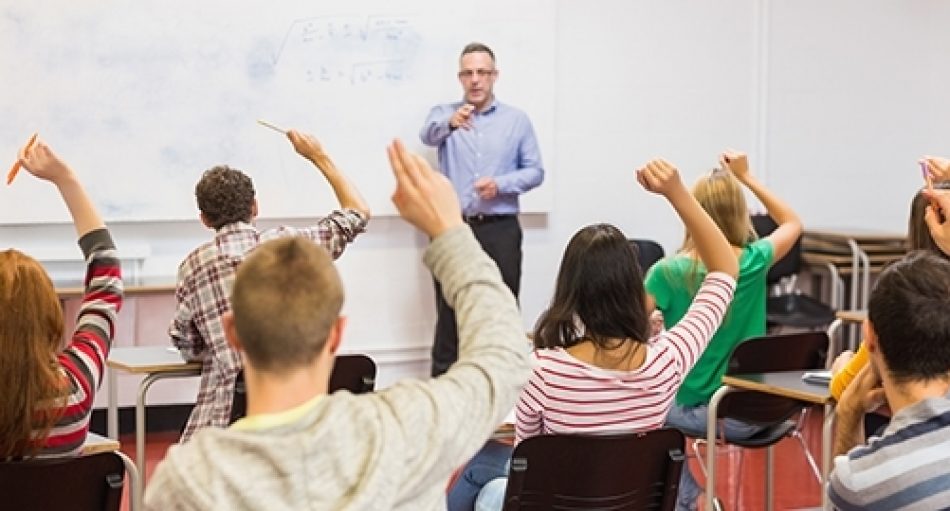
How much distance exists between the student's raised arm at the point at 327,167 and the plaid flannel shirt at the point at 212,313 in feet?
0.73

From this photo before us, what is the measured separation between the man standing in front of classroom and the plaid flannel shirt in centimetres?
257

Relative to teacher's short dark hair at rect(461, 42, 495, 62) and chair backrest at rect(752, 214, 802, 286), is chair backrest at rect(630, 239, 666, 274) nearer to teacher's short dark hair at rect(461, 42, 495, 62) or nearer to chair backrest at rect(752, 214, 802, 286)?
chair backrest at rect(752, 214, 802, 286)

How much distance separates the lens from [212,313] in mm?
4027

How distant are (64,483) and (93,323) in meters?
0.32

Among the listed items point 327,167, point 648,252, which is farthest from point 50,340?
point 648,252

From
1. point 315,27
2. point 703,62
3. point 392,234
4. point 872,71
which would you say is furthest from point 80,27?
point 872,71

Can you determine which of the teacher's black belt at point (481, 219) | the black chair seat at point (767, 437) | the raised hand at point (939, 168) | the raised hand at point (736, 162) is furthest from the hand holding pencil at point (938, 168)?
the teacher's black belt at point (481, 219)

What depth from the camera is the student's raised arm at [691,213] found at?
270 cm

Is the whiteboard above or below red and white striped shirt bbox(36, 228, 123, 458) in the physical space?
above

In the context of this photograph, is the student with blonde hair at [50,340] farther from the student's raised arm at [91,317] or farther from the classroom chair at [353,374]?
the classroom chair at [353,374]

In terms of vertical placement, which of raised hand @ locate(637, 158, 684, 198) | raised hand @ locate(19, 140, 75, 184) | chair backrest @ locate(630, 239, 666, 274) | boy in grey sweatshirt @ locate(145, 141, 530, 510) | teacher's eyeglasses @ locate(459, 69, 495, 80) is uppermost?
teacher's eyeglasses @ locate(459, 69, 495, 80)

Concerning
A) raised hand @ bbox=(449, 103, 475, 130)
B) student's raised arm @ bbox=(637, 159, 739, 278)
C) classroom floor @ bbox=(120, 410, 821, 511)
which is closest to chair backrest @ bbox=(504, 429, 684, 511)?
student's raised arm @ bbox=(637, 159, 739, 278)

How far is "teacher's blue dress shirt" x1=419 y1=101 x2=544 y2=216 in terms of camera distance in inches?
263

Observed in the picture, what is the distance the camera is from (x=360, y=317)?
6.83 metres
